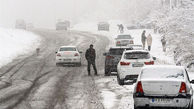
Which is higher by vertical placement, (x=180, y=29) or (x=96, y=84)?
(x=180, y=29)

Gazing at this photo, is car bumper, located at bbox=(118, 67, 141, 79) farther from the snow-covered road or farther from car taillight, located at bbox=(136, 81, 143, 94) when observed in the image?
car taillight, located at bbox=(136, 81, 143, 94)

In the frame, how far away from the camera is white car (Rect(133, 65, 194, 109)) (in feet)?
37.9

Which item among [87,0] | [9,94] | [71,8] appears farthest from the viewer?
[71,8]

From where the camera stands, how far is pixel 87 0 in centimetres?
13775

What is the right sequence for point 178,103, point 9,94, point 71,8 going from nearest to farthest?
point 178,103
point 9,94
point 71,8

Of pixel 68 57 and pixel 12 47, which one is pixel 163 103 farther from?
pixel 12 47

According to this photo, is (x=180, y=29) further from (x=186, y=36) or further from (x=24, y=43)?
(x=24, y=43)

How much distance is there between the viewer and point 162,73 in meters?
12.1

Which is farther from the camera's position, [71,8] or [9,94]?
[71,8]

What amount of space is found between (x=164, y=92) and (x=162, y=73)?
647mm

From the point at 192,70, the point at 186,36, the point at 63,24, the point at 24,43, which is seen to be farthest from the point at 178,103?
the point at 63,24

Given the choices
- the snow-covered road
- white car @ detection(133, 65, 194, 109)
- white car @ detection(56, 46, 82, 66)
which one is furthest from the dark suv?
white car @ detection(133, 65, 194, 109)

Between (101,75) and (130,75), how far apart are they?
5068 mm

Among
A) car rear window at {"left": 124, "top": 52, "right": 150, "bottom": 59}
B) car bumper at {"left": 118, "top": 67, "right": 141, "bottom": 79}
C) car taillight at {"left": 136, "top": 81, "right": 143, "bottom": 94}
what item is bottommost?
car bumper at {"left": 118, "top": 67, "right": 141, "bottom": 79}
